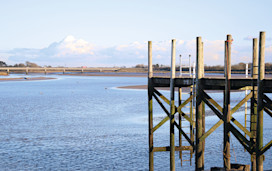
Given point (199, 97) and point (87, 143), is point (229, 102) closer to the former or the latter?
point (199, 97)

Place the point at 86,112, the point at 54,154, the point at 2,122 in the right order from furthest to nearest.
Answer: the point at 86,112 < the point at 2,122 < the point at 54,154

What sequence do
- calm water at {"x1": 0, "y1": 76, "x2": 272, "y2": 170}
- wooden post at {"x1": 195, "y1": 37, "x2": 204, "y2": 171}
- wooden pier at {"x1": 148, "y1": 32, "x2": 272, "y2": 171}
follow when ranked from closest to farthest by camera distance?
wooden pier at {"x1": 148, "y1": 32, "x2": 272, "y2": 171}
wooden post at {"x1": 195, "y1": 37, "x2": 204, "y2": 171}
calm water at {"x1": 0, "y1": 76, "x2": 272, "y2": 170}

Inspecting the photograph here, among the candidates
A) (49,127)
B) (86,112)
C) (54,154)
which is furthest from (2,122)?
(54,154)

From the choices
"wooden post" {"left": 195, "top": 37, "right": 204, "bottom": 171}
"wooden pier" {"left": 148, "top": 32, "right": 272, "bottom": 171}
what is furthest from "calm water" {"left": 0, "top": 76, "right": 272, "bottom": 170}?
"wooden pier" {"left": 148, "top": 32, "right": 272, "bottom": 171}

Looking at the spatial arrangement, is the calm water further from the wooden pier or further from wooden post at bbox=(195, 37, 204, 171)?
the wooden pier

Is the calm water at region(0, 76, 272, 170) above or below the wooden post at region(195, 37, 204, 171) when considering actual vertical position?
below

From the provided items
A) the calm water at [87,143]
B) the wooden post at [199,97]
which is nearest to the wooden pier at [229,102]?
the wooden post at [199,97]

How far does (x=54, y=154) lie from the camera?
27766 mm

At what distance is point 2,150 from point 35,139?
178 inches

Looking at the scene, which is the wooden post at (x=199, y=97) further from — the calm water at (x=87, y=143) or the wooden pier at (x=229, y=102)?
the calm water at (x=87, y=143)

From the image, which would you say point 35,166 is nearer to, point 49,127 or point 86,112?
point 49,127

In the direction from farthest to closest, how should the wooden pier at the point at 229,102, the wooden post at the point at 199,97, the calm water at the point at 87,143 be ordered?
the calm water at the point at 87,143 → the wooden post at the point at 199,97 → the wooden pier at the point at 229,102

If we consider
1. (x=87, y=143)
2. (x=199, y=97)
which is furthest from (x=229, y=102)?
(x=87, y=143)

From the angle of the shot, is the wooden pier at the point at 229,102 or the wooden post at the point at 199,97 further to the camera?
the wooden post at the point at 199,97
